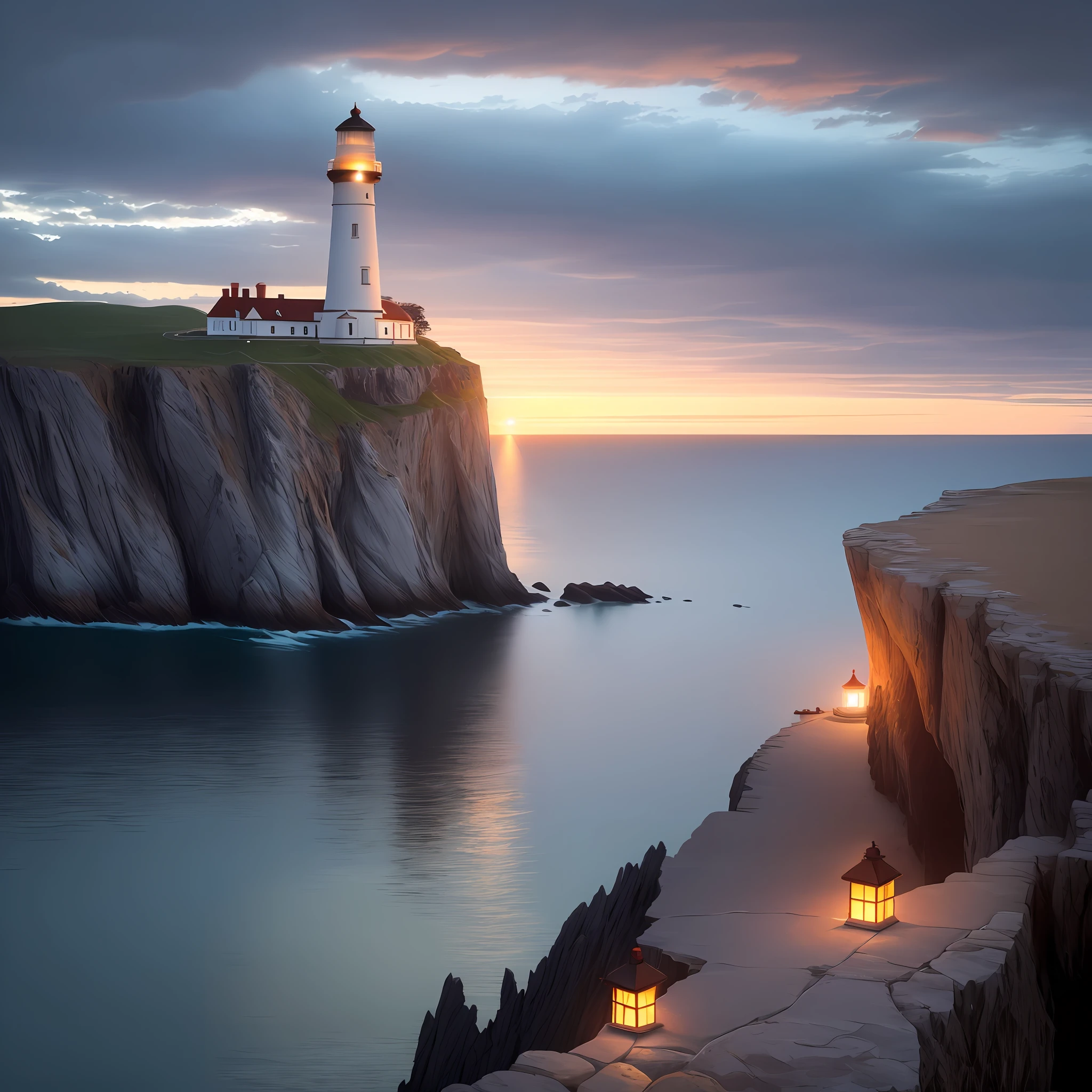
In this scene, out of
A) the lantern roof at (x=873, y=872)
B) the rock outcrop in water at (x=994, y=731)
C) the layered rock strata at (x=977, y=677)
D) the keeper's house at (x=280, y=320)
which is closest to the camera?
the rock outcrop in water at (x=994, y=731)

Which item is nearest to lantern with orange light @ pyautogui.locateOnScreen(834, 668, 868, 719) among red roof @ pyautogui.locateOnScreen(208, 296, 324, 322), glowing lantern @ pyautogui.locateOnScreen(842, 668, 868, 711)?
glowing lantern @ pyautogui.locateOnScreen(842, 668, 868, 711)

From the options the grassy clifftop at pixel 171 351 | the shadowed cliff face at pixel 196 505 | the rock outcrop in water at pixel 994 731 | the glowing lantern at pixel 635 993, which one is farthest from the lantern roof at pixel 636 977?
the grassy clifftop at pixel 171 351

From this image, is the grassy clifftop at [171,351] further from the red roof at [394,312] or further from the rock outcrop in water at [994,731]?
the rock outcrop in water at [994,731]

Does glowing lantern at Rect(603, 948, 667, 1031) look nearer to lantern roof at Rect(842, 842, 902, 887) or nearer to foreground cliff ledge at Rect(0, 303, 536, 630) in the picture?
lantern roof at Rect(842, 842, 902, 887)

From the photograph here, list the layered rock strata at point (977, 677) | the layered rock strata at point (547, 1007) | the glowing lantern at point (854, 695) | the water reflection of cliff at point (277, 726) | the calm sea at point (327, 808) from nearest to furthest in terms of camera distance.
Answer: the layered rock strata at point (977, 677)
the layered rock strata at point (547, 1007)
the calm sea at point (327, 808)
the glowing lantern at point (854, 695)
the water reflection of cliff at point (277, 726)

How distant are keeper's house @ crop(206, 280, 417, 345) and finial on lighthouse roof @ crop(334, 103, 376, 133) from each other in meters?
9.33

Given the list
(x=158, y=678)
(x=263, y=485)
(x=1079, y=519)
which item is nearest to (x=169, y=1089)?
(x=1079, y=519)

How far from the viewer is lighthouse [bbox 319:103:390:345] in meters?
61.3

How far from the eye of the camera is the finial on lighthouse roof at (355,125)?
200 ft

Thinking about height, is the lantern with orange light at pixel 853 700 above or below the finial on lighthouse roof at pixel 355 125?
below

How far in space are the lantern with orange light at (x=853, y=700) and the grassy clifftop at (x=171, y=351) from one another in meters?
35.4

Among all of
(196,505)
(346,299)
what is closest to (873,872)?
(196,505)

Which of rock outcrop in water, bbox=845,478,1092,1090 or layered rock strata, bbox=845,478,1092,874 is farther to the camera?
layered rock strata, bbox=845,478,1092,874

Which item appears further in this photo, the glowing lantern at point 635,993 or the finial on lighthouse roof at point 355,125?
the finial on lighthouse roof at point 355,125
